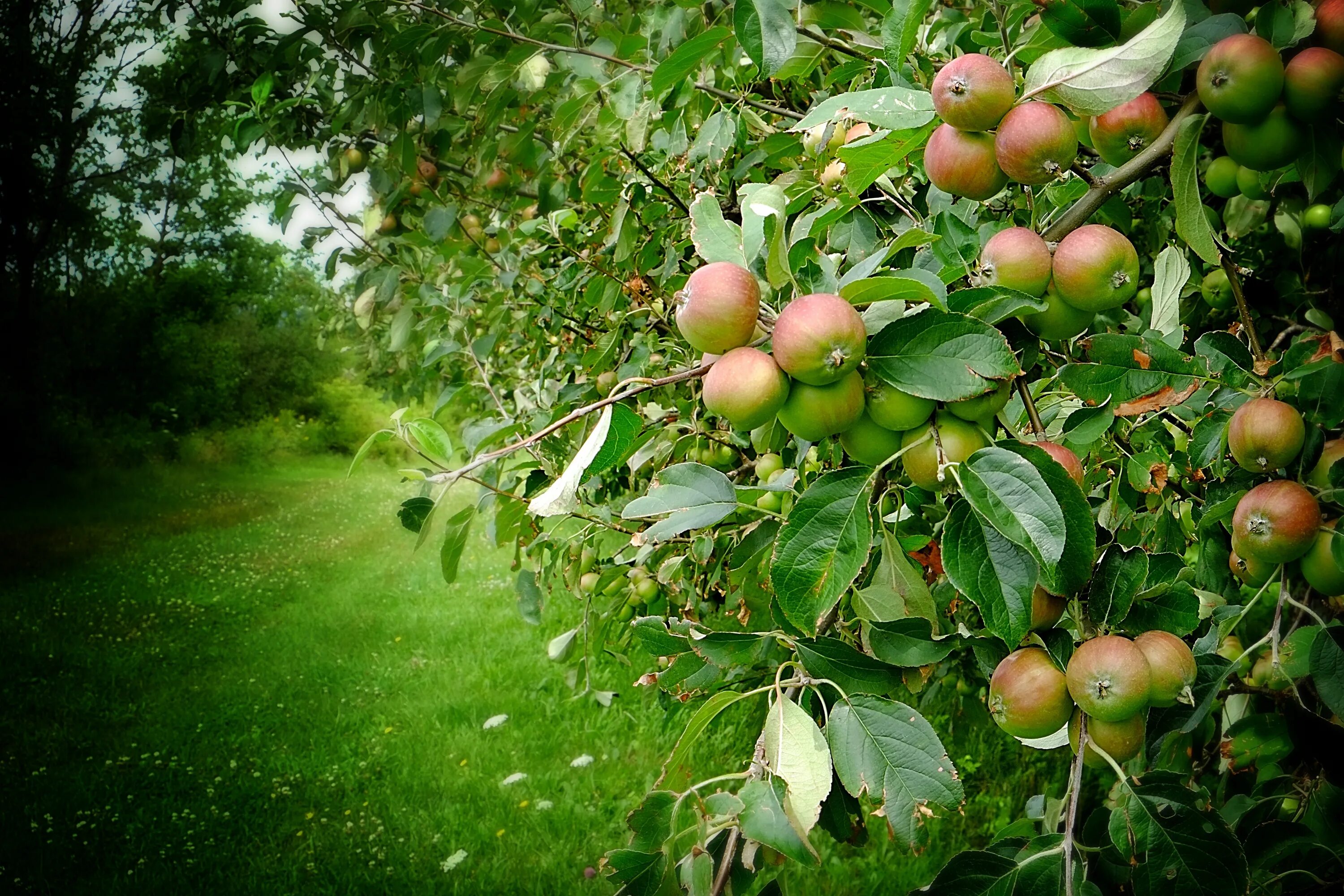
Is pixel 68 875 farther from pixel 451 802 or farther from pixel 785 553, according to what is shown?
pixel 785 553

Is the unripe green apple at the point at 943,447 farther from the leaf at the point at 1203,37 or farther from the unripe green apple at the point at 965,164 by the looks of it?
the leaf at the point at 1203,37

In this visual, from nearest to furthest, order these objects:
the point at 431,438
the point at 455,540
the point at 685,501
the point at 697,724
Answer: the point at 697,724, the point at 685,501, the point at 431,438, the point at 455,540

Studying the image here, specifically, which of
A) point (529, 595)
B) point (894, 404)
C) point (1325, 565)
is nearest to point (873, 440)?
point (894, 404)

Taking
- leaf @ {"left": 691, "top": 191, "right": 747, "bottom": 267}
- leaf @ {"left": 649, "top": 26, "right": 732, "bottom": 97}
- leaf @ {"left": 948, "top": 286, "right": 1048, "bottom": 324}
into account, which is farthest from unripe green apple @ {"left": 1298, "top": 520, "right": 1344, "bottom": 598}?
leaf @ {"left": 649, "top": 26, "right": 732, "bottom": 97}

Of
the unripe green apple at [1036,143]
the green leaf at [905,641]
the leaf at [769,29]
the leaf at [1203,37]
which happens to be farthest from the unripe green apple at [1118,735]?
the leaf at [769,29]

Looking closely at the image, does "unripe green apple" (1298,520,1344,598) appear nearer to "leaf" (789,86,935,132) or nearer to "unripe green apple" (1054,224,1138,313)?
"unripe green apple" (1054,224,1138,313)

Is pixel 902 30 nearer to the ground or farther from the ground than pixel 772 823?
farther from the ground

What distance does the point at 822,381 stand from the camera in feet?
1.86

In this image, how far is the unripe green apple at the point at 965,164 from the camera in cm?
64

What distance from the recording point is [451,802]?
3342 mm

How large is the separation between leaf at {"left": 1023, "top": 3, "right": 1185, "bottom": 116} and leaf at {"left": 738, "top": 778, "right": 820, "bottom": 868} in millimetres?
562

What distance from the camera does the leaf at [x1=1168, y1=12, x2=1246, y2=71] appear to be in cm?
66

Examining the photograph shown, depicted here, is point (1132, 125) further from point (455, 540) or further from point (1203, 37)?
point (455, 540)

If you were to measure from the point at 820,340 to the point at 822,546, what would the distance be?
0.16 meters
